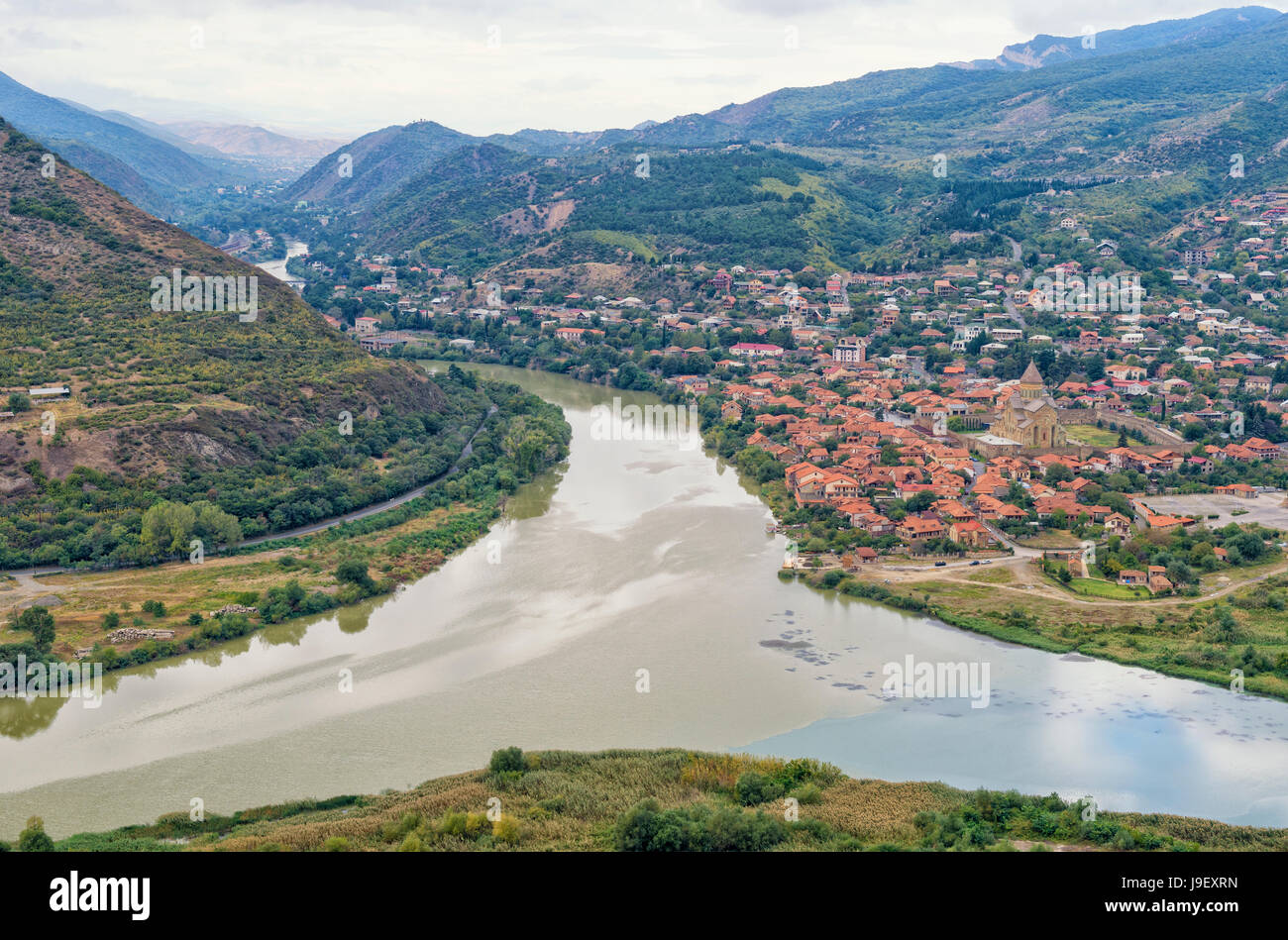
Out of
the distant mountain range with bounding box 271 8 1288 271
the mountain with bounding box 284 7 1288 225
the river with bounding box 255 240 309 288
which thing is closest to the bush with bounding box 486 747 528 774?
the distant mountain range with bounding box 271 8 1288 271

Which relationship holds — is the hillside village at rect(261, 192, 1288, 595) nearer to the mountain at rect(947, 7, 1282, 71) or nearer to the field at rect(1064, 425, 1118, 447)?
the field at rect(1064, 425, 1118, 447)

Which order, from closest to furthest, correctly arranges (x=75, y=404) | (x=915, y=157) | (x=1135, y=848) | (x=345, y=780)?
(x=1135, y=848) → (x=345, y=780) → (x=75, y=404) → (x=915, y=157)

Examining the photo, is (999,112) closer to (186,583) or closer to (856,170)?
(856,170)

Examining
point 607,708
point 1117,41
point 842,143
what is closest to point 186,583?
point 607,708

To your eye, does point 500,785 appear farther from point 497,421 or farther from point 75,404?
point 497,421

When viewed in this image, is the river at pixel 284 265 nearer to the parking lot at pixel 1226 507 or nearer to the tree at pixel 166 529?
the tree at pixel 166 529

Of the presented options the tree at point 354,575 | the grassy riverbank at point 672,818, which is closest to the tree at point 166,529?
the tree at point 354,575
